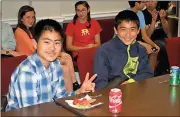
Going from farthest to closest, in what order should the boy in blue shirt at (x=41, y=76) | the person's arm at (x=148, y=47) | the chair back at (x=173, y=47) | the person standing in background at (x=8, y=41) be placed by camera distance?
1. the person's arm at (x=148, y=47)
2. the person standing in background at (x=8, y=41)
3. the chair back at (x=173, y=47)
4. the boy in blue shirt at (x=41, y=76)

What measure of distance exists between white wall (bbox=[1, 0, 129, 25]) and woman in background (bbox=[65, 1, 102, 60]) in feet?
1.43

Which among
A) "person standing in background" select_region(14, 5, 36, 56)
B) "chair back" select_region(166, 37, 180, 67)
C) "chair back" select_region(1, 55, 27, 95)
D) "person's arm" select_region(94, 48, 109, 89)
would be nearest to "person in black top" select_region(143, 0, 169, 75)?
"chair back" select_region(166, 37, 180, 67)

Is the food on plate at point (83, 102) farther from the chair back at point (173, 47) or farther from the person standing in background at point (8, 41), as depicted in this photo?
the person standing in background at point (8, 41)

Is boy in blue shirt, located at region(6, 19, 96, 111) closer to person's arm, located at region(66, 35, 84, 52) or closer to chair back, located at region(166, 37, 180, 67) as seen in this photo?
chair back, located at region(166, 37, 180, 67)

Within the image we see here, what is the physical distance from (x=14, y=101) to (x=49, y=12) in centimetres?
264

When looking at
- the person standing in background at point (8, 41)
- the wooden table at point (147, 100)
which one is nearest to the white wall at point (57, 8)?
the person standing in background at point (8, 41)

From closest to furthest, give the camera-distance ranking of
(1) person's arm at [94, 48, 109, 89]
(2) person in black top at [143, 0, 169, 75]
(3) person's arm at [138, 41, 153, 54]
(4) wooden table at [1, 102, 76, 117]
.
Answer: (4) wooden table at [1, 102, 76, 117] < (1) person's arm at [94, 48, 109, 89] < (3) person's arm at [138, 41, 153, 54] < (2) person in black top at [143, 0, 169, 75]

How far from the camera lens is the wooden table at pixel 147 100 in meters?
1.68

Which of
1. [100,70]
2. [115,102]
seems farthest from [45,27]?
[115,102]

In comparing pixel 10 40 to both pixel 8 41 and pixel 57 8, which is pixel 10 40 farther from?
pixel 57 8

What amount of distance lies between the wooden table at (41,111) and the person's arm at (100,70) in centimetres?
76

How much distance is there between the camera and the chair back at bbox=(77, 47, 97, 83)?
99.0 inches

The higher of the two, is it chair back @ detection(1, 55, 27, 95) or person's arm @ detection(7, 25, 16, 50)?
person's arm @ detection(7, 25, 16, 50)

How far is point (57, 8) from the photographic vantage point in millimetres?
4547
